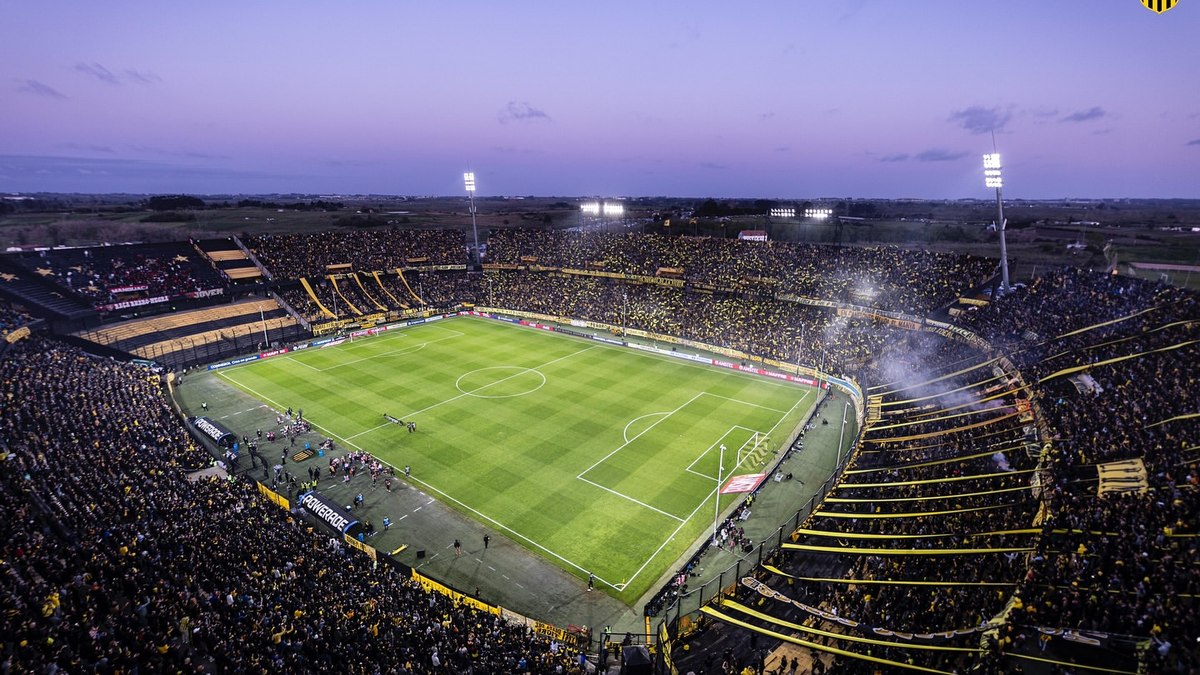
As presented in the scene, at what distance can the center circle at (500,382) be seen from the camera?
47719 mm

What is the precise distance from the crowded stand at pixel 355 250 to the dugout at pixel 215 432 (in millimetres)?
40442

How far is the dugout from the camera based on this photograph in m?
36.1

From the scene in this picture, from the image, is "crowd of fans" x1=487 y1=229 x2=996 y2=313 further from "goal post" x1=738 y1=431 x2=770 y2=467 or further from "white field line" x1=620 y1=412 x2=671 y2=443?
"white field line" x1=620 y1=412 x2=671 y2=443

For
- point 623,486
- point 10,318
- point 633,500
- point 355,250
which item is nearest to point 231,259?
point 355,250

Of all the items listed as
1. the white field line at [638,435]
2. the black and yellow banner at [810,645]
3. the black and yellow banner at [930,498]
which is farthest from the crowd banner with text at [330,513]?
the black and yellow banner at [930,498]

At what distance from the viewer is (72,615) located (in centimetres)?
1677

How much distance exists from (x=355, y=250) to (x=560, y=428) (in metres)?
61.7

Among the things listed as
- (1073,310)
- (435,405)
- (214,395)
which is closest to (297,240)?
(214,395)

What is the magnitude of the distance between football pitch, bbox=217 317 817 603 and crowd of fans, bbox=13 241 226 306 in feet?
65.9

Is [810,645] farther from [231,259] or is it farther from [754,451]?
[231,259]

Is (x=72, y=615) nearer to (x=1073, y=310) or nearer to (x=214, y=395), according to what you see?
(x=214, y=395)

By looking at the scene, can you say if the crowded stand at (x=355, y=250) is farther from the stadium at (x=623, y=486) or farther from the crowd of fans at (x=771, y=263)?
the stadium at (x=623, y=486)

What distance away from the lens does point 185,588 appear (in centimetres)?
1908

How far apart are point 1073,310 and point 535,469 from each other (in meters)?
37.8
